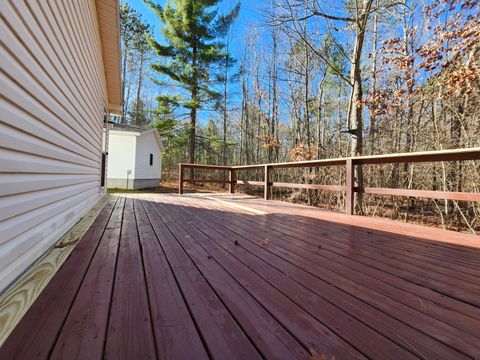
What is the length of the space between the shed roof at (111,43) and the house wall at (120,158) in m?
4.16

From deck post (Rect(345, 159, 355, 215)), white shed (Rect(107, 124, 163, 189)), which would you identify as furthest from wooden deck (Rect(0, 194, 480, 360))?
white shed (Rect(107, 124, 163, 189))

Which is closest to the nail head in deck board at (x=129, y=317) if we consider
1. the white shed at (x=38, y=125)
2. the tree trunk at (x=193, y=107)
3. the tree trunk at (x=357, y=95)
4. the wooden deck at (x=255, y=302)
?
the wooden deck at (x=255, y=302)

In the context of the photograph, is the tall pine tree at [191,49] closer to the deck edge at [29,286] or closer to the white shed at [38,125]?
the white shed at [38,125]

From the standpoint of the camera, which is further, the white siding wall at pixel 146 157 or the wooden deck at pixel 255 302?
the white siding wall at pixel 146 157

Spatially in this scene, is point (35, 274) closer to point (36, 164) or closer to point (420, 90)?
point (36, 164)

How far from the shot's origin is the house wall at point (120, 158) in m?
11.3

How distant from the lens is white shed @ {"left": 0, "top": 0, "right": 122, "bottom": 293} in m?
1.27

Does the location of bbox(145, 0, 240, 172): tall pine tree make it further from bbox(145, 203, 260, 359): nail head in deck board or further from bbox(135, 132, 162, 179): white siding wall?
bbox(145, 203, 260, 359): nail head in deck board

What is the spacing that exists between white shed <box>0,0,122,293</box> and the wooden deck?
1.02ft

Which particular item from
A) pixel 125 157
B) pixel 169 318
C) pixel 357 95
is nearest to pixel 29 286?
pixel 169 318

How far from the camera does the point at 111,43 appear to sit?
16.2 ft

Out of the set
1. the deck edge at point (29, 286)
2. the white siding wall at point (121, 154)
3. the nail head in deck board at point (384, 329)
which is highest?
the white siding wall at point (121, 154)

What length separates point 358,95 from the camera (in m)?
5.95

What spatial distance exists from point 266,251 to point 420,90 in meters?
6.31
